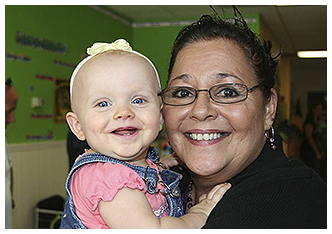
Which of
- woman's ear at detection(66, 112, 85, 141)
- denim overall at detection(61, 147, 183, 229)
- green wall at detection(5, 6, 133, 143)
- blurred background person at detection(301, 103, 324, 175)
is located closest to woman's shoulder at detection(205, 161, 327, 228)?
denim overall at detection(61, 147, 183, 229)

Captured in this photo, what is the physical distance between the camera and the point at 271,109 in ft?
5.14

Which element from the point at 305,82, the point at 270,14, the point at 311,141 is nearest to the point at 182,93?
the point at 270,14

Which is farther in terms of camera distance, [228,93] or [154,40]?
[154,40]

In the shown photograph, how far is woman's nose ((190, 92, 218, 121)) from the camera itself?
1385 millimetres

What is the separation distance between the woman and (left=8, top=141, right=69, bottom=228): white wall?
3.56m

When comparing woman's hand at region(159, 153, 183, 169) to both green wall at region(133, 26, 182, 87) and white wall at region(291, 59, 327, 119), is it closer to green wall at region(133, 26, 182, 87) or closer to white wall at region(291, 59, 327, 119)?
green wall at region(133, 26, 182, 87)

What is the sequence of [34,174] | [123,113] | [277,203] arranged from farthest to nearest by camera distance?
[34,174]
[123,113]
[277,203]

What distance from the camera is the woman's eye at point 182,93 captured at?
1450 millimetres

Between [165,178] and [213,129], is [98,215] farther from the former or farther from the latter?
[213,129]

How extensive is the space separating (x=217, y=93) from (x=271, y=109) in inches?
10.3

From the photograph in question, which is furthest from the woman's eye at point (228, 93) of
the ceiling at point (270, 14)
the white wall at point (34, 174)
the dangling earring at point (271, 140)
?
the ceiling at point (270, 14)

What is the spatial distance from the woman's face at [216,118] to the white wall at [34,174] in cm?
358

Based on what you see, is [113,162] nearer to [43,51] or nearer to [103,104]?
[103,104]

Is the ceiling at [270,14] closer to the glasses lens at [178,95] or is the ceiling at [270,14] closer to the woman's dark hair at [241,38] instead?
the woman's dark hair at [241,38]
